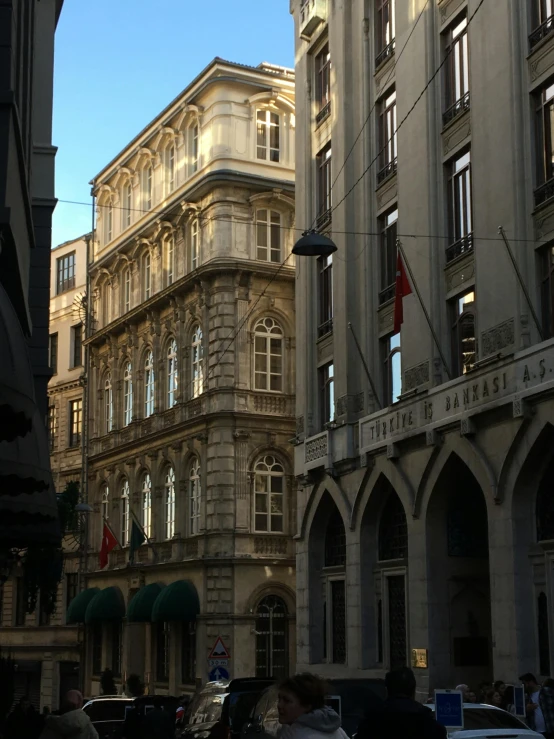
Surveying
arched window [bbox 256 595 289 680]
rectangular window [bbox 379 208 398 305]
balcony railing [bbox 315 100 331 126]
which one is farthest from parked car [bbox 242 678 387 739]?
arched window [bbox 256 595 289 680]

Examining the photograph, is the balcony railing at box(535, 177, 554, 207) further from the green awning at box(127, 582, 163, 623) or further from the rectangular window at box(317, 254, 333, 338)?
the green awning at box(127, 582, 163, 623)

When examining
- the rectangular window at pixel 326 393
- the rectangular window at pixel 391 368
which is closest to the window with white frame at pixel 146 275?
the rectangular window at pixel 326 393

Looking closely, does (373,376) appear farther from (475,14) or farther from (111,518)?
(111,518)

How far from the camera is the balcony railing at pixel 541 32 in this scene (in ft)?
81.0

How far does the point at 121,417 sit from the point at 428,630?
1096 inches

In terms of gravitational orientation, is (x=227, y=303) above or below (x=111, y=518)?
above

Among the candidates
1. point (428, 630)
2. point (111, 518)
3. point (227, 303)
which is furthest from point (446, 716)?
point (111, 518)

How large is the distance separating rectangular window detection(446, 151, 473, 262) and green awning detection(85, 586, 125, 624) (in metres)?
26.5

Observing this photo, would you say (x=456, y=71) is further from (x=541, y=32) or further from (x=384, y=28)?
(x=384, y=28)

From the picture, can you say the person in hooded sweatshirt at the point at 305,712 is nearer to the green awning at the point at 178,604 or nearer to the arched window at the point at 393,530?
the arched window at the point at 393,530

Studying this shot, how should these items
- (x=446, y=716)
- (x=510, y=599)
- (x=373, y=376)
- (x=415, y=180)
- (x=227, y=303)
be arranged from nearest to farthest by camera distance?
(x=446, y=716)
(x=510, y=599)
(x=415, y=180)
(x=373, y=376)
(x=227, y=303)

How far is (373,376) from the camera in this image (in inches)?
1256

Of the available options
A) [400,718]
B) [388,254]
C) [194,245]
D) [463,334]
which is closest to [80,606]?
[194,245]

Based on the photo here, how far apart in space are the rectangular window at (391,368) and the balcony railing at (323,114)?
793 cm
